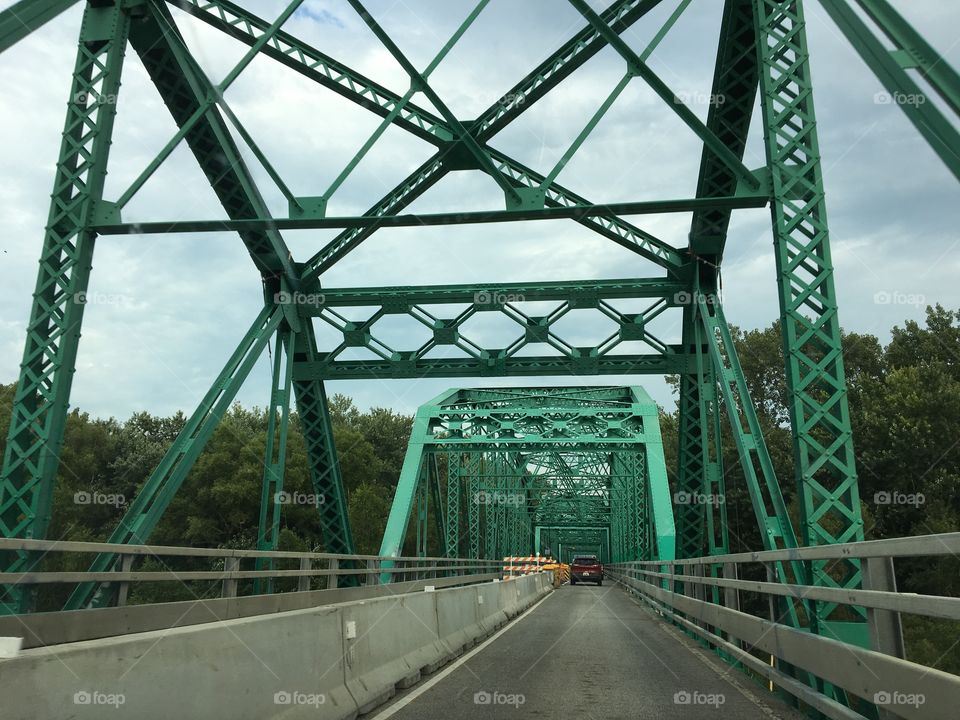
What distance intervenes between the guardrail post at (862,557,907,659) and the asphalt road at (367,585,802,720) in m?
2.18

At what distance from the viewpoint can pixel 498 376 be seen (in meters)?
18.7

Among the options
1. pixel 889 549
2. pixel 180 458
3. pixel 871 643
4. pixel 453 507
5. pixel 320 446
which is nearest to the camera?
pixel 889 549

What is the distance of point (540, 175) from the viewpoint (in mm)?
13203

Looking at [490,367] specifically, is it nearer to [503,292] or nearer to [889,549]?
[503,292]

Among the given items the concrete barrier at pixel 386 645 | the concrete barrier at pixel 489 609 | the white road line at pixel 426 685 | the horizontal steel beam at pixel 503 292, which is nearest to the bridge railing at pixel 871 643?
the white road line at pixel 426 685

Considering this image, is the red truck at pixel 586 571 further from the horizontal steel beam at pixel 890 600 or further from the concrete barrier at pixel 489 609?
the horizontal steel beam at pixel 890 600

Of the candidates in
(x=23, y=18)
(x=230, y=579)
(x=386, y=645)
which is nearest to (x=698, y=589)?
(x=386, y=645)

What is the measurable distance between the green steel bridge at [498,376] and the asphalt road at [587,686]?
7 cm

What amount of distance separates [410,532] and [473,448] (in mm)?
38341

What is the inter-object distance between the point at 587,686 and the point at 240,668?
4.36 m

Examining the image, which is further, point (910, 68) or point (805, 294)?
point (805, 294)

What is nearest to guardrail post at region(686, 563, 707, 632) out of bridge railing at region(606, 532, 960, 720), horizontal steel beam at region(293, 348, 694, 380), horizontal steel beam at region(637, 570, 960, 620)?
bridge railing at region(606, 532, 960, 720)

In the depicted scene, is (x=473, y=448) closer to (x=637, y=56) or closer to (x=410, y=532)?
(x=637, y=56)

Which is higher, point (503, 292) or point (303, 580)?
point (503, 292)
